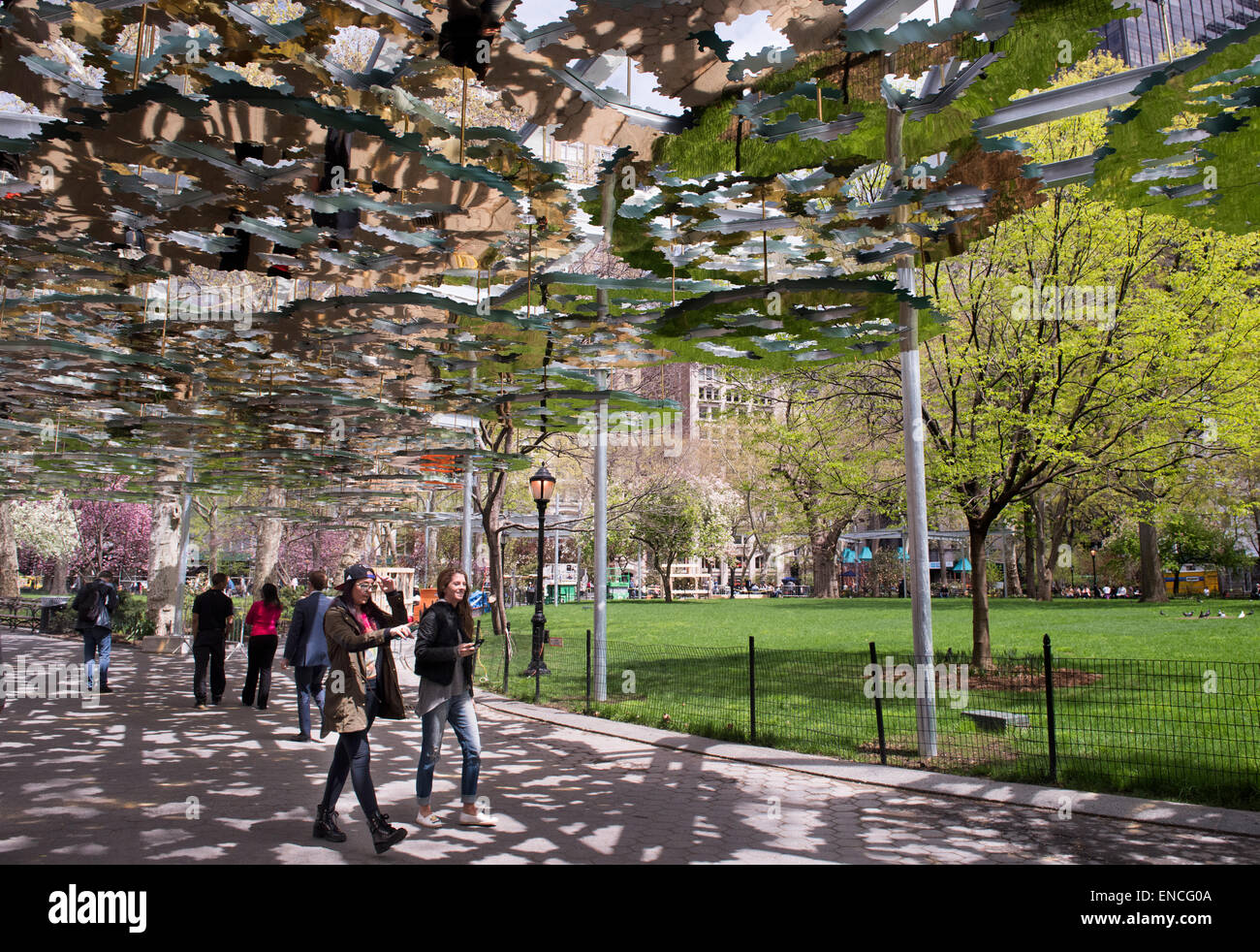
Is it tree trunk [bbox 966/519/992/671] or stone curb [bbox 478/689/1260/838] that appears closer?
stone curb [bbox 478/689/1260/838]

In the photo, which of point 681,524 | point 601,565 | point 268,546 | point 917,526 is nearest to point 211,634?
point 601,565

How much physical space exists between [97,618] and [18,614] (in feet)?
81.7

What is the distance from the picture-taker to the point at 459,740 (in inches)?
293

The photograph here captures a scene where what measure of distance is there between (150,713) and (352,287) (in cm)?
797

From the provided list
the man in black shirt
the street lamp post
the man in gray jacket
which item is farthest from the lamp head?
the man in gray jacket

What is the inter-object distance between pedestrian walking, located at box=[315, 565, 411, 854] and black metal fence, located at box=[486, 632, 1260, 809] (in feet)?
18.1

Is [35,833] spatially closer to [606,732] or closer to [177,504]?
[606,732]

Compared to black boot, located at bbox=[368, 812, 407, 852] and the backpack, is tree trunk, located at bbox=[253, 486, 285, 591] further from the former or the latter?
black boot, located at bbox=[368, 812, 407, 852]

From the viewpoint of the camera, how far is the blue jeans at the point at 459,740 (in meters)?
7.34

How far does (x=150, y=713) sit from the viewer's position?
42.7ft

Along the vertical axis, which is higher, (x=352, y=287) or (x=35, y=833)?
(x=352, y=287)

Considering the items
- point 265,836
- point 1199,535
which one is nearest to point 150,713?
point 265,836

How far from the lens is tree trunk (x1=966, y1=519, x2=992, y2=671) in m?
14.9
